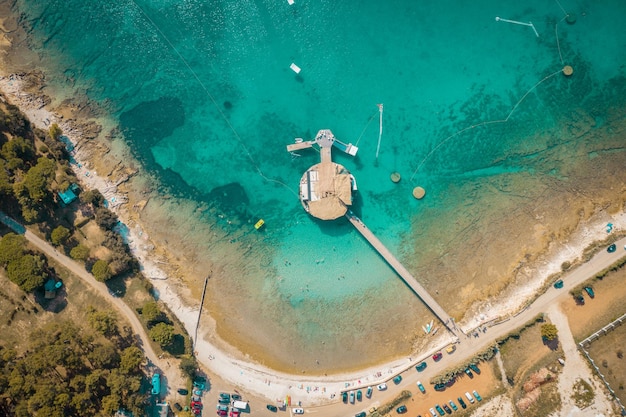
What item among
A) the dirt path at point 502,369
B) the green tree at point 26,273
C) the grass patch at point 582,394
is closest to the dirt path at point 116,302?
the green tree at point 26,273

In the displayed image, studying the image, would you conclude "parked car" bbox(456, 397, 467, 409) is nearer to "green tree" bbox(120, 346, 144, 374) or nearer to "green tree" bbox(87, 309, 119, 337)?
"green tree" bbox(120, 346, 144, 374)

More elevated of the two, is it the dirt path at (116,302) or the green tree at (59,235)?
the green tree at (59,235)

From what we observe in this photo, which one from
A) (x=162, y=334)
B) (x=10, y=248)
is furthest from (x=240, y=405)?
(x=10, y=248)

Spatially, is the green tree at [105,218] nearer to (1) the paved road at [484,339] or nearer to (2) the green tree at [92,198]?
(2) the green tree at [92,198]

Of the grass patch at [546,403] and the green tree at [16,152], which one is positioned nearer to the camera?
the grass patch at [546,403]

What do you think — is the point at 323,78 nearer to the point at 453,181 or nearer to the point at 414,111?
the point at 414,111

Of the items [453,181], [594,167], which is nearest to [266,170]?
[453,181]

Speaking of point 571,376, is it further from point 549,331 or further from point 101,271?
point 101,271
